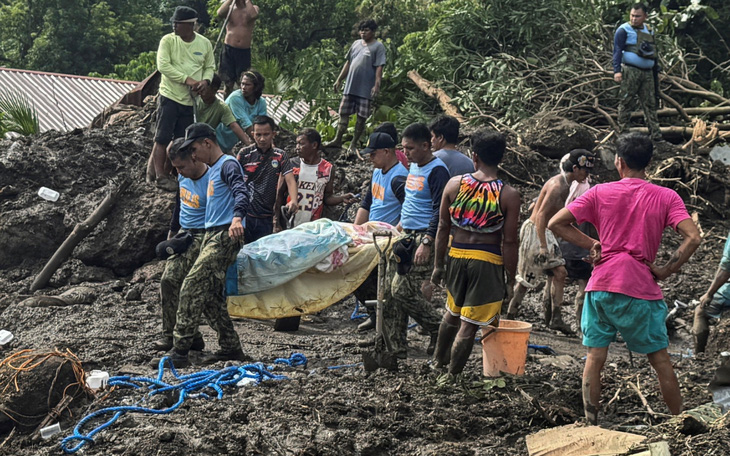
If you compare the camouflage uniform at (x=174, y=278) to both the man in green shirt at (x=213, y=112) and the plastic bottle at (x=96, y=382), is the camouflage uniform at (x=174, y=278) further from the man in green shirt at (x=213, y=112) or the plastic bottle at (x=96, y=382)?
the man in green shirt at (x=213, y=112)

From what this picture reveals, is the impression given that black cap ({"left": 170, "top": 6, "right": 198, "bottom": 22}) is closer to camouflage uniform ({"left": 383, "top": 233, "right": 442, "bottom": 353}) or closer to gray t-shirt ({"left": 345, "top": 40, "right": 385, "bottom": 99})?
gray t-shirt ({"left": 345, "top": 40, "right": 385, "bottom": 99})

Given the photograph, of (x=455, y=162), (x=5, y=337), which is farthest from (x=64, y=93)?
(x=455, y=162)

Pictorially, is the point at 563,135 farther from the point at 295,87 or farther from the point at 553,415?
the point at 553,415

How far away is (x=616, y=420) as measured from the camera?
17.1 ft

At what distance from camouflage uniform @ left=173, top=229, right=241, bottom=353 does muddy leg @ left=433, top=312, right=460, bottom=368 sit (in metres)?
1.78

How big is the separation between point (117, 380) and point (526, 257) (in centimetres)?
397

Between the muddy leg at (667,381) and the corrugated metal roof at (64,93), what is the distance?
20248 mm

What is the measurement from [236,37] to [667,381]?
308 inches

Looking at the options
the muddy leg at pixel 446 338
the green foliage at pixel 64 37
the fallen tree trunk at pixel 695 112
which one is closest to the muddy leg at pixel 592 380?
the muddy leg at pixel 446 338

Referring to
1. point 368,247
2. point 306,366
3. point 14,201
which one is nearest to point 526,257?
point 368,247

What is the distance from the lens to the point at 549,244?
8.10 metres

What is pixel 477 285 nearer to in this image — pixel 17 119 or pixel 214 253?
pixel 214 253

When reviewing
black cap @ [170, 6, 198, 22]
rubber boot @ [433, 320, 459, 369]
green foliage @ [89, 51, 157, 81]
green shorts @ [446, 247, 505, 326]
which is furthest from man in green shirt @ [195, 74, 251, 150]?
green foliage @ [89, 51, 157, 81]

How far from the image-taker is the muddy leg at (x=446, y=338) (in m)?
5.84
